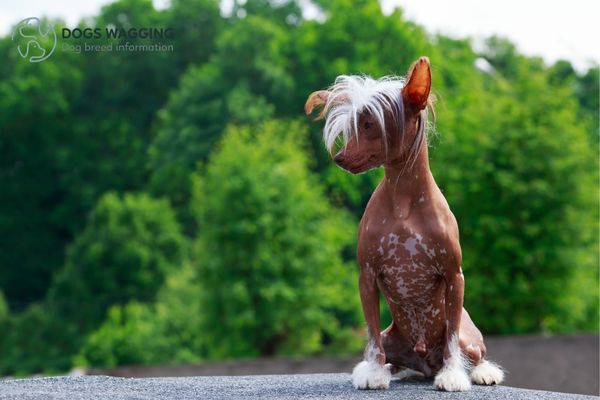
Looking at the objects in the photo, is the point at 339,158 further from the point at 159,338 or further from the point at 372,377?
the point at 159,338

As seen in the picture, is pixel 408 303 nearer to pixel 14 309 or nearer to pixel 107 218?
pixel 107 218

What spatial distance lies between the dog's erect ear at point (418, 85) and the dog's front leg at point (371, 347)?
1.04 metres

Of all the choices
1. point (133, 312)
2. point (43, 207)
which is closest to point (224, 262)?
point (133, 312)

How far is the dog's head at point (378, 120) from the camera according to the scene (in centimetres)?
630

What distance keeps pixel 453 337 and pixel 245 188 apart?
16.5 m

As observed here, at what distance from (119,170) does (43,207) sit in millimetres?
3992

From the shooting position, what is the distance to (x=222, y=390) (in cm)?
673

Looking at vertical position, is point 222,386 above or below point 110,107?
below

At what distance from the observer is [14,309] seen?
138ft

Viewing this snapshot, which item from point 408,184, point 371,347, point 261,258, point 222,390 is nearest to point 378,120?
point 408,184

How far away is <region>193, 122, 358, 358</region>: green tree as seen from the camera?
22453 millimetres

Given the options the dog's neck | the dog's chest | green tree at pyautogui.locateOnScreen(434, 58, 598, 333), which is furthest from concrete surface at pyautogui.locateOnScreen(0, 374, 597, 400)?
green tree at pyautogui.locateOnScreen(434, 58, 598, 333)

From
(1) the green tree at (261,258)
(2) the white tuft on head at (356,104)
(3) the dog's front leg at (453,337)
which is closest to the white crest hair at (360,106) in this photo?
(2) the white tuft on head at (356,104)

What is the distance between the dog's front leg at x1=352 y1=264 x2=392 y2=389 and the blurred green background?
100cm
